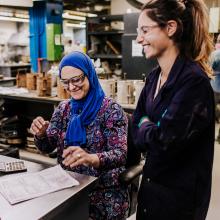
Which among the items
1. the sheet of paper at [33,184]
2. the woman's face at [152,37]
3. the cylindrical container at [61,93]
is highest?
the woman's face at [152,37]

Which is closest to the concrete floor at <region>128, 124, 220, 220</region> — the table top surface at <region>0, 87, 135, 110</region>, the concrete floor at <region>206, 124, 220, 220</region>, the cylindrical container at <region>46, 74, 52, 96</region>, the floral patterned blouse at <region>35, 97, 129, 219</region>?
the concrete floor at <region>206, 124, 220, 220</region>

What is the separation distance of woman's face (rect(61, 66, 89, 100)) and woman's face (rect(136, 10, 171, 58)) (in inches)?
25.2

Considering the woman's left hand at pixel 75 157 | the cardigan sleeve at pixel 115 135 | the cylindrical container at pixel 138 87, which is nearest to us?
the woman's left hand at pixel 75 157

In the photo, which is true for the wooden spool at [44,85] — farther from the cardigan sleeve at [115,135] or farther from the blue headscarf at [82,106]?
the cardigan sleeve at [115,135]

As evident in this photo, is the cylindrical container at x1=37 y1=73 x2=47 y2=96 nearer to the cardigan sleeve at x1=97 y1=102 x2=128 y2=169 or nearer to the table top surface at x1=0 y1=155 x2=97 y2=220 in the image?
the cardigan sleeve at x1=97 y1=102 x2=128 y2=169

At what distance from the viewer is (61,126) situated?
1.95 meters

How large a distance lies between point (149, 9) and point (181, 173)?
26.4 inches

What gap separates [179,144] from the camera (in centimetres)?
116

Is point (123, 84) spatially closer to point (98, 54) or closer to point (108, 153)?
point (108, 153)

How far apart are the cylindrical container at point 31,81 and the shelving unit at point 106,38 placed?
202cm

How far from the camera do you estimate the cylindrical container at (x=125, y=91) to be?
121 inches

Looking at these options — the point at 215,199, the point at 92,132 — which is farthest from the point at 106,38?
the point at 92,132

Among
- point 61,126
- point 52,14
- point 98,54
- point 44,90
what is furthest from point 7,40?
point 61,126

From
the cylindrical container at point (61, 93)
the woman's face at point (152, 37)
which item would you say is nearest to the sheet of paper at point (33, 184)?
the woman's face at point (152, 37)
